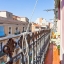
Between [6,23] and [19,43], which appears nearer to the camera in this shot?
[19,43]

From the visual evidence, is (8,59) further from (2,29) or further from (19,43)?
(2,29)

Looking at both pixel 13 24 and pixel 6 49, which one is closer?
pixel 6 49

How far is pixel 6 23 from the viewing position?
1603 centimetres

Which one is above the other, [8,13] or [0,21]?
[8,13]

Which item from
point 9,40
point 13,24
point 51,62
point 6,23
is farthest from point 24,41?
point 13,24

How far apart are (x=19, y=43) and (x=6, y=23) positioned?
1510cm

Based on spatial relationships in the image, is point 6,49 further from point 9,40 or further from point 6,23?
point 6,23

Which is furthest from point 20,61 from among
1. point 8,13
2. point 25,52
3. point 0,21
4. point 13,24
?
point 8,13

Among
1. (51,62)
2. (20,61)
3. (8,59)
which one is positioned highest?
(8,59)

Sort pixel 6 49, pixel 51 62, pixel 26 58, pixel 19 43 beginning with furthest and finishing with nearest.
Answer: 1. pixel 51 62
2. pixel 26 58
3. pixel 19 43
4. pixel 6 49

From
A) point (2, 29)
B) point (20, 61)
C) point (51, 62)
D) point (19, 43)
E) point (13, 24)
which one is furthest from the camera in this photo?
point (13, 24)

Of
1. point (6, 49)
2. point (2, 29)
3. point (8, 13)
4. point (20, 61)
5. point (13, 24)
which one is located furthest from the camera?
point (8, 13)

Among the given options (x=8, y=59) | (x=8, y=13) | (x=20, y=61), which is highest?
(x=8, y=13)

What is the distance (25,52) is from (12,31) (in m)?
17.2
